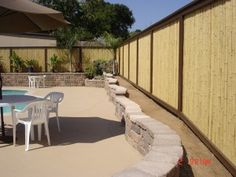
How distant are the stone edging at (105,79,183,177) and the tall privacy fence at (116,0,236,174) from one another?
560mm

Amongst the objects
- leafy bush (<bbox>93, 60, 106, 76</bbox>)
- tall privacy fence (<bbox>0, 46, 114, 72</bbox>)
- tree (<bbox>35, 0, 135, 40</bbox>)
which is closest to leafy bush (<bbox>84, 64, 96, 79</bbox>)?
leafy bush (<bbox>93, 60, 106, 76</bbox>)

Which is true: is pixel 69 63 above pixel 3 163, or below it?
above

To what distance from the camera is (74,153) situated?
20.3 feet

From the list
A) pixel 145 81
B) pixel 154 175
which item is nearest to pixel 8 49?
pixel 145 81

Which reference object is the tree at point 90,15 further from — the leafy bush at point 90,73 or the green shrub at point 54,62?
the leafy bush at point 90,73

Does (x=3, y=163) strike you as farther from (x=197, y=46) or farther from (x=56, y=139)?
(x=197, y=46)

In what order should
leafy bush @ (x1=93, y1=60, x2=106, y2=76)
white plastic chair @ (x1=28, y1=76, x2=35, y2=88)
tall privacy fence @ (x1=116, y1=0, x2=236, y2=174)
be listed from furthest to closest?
1. leafy bush @ (x1=93, y1=60, x2=106, y2=76)
2. white plastic chair @ (x1=28, y1=76, x2=35, y2=88)
3. tall privacy fence @ (x1=116, y1=0, x2=236, y2=174)

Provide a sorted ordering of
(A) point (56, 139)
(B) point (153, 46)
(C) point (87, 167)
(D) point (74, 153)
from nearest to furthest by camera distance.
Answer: (C) point (87, 167) → (D) point (74, 153) → (A) point (56, 139) → (B) point (153, 46)

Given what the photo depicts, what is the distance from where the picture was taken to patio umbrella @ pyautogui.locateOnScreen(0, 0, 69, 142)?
6.66 m

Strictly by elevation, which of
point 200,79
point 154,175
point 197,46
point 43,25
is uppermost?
point 43,25

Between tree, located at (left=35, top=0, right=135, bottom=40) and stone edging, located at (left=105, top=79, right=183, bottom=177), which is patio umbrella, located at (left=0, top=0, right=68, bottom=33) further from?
tree, located at (left=35, top=0, right=135, bottom=40)

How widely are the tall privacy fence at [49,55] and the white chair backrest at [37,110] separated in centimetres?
1653

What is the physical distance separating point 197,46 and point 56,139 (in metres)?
3.45
